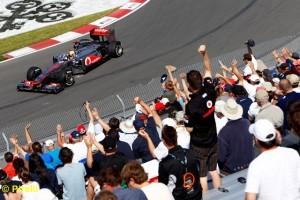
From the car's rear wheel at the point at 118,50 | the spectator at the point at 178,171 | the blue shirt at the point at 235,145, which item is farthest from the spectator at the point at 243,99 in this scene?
the car's rear wheel at the point at 118,50

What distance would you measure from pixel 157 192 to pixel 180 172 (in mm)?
549

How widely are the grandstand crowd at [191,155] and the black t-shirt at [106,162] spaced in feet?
0.04

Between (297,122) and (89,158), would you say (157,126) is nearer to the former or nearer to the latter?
(89,158)

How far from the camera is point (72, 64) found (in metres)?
19.8

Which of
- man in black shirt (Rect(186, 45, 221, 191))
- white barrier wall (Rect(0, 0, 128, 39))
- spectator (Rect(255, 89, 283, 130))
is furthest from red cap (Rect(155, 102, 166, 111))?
white barrier wall (Rect(0, 0, 128, 39))

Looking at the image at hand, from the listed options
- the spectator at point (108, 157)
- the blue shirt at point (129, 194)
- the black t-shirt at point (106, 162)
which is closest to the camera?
the blue shirt at point (129, 194)

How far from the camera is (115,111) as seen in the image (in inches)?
536

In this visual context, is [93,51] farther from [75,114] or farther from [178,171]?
[178,171]

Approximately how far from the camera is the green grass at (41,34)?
80.8 ft

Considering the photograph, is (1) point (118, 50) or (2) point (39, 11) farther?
(2) point (39, 11)

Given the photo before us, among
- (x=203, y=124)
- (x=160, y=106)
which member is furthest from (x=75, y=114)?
(x=203, y=124)

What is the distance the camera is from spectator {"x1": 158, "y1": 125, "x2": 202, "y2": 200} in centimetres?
668

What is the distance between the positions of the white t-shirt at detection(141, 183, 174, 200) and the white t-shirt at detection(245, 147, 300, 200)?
114cm

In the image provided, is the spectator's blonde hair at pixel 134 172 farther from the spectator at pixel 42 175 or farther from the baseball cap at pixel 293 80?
the baseball cap at pixel 293 80
